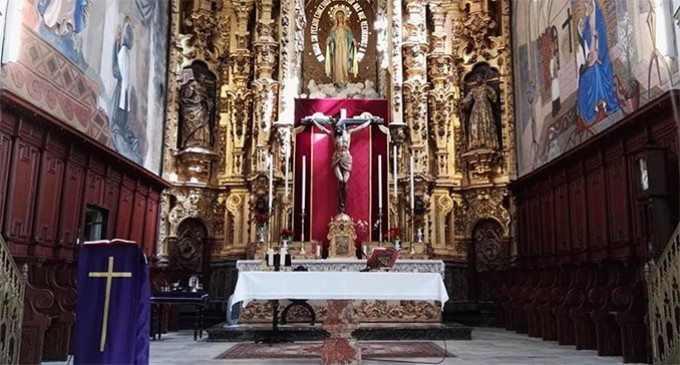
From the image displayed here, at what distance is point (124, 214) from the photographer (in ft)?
39.8

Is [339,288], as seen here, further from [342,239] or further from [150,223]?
[150,223]

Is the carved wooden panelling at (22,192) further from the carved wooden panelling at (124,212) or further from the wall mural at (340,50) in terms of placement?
the wall mural at (340,50)

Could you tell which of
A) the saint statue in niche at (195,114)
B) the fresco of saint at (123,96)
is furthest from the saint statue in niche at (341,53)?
the fresco of saint at (123,96)

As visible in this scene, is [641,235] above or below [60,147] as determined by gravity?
below

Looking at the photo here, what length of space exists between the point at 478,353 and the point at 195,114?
32.3 feet

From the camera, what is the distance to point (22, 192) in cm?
817

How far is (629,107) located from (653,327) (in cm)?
385

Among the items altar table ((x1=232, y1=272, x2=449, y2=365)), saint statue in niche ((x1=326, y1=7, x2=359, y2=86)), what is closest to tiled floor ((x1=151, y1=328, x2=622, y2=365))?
altar table ((x1=232, y1=272, x2=449, y2=365))

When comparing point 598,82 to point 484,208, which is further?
point 484,208

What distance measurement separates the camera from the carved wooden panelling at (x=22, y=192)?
25.7ft

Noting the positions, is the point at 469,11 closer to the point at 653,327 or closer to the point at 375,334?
the point at 375,334

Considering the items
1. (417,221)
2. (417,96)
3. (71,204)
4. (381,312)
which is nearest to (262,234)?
(417,221)

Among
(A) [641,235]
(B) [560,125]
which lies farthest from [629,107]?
(B) [560,125]

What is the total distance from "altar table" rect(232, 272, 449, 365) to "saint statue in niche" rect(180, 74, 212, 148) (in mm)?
8930
